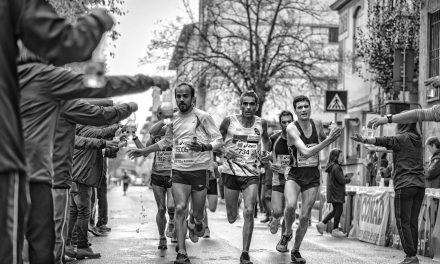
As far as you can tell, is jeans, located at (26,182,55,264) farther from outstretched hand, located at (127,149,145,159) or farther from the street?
outstretched hand, located at (127,149,145,159)

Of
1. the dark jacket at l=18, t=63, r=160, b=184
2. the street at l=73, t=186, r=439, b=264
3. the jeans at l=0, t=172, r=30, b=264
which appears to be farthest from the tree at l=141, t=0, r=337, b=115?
the jeans at l=0, t=172, r=30, b=264

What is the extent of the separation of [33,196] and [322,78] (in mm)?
33121

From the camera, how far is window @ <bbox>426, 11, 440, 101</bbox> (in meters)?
24.1

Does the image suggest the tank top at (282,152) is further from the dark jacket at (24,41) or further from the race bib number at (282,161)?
the dark jacket at (24,41)

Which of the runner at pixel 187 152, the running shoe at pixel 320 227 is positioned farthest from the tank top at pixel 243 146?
the running shoe at pixel 320 227

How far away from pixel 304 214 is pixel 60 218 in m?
4.25

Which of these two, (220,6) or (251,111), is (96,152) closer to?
(251,111)

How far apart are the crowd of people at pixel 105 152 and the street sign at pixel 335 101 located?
286 cm

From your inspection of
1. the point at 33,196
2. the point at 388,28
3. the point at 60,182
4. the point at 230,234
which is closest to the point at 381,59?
the point at 388,28

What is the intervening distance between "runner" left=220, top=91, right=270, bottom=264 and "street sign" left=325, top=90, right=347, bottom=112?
9388mm

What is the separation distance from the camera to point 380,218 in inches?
585

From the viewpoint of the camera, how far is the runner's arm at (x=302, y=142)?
32.8 feet

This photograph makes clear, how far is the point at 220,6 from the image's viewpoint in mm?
36719

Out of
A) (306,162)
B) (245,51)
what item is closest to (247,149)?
(306,162)
